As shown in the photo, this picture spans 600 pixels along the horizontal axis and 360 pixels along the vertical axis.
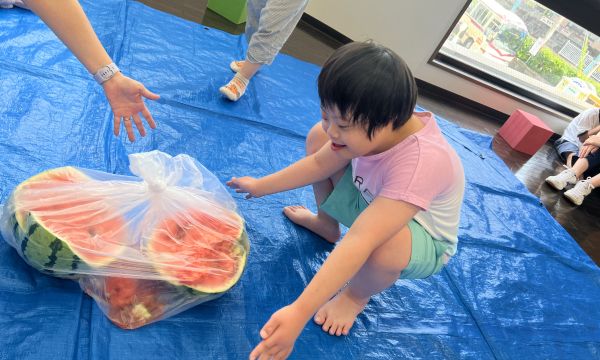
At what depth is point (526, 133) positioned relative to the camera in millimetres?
2609

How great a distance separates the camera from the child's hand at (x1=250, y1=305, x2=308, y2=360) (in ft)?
2.11

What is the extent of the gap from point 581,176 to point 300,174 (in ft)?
7.70

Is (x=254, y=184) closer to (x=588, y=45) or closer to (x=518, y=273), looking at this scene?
(x=518, y=273)

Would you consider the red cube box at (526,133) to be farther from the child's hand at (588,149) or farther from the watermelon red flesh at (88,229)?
the watermelon red flesh at (88,229)

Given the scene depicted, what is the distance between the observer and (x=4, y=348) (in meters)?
0.69

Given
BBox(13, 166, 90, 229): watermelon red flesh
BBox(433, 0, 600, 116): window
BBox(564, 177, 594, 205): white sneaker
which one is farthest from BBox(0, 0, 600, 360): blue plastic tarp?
BBox(433, 0, 600, 116): window

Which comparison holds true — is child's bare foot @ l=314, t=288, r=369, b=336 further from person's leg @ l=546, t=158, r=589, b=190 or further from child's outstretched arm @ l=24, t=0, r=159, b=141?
person's leg @ l=546, t=158, r=589, b=190

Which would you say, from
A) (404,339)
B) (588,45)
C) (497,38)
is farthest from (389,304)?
(588,45)

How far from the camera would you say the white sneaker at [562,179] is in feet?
7.77

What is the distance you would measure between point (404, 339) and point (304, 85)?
4.21 feet

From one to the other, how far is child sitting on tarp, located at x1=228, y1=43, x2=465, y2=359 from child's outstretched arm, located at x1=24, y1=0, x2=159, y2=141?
0.32 meters

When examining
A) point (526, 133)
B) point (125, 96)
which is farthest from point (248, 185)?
point (526, 133)

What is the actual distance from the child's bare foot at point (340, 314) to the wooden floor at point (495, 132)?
1486mm

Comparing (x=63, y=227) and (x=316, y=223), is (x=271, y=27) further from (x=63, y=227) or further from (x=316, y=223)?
(x=63, y=227)
